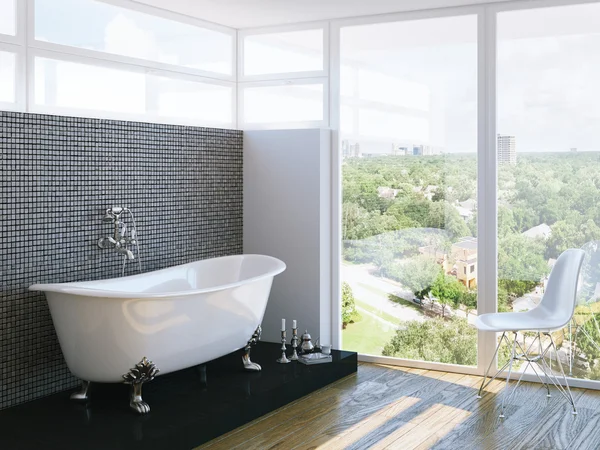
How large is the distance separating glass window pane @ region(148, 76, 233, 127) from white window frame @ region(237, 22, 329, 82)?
0.22 metres

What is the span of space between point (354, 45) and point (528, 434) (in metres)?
3.10

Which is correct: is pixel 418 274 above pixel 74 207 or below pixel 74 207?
below

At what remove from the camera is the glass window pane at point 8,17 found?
439cm

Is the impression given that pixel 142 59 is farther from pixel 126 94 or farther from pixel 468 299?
pixel 468 299

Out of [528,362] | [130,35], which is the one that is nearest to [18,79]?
[130,35]

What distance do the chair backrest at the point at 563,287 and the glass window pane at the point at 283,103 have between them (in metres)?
2.14

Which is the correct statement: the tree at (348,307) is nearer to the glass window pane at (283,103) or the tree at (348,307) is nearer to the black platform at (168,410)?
the black platform at (168,410)

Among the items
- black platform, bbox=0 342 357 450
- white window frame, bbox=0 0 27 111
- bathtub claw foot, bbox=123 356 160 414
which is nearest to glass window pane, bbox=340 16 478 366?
black platform, bbox=0 342 357 450

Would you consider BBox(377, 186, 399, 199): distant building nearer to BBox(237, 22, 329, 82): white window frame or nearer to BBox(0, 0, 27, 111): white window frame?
BBox(237, 22, 329, 82): white window frame

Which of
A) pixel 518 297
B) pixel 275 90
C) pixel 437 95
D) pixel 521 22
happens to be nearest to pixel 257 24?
pixel 275 90

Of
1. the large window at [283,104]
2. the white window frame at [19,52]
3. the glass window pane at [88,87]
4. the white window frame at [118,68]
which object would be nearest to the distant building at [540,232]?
the large window at [283,104]

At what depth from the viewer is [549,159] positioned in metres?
5.23

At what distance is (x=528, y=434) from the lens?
4258 mm

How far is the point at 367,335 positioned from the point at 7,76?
10.4 ft
